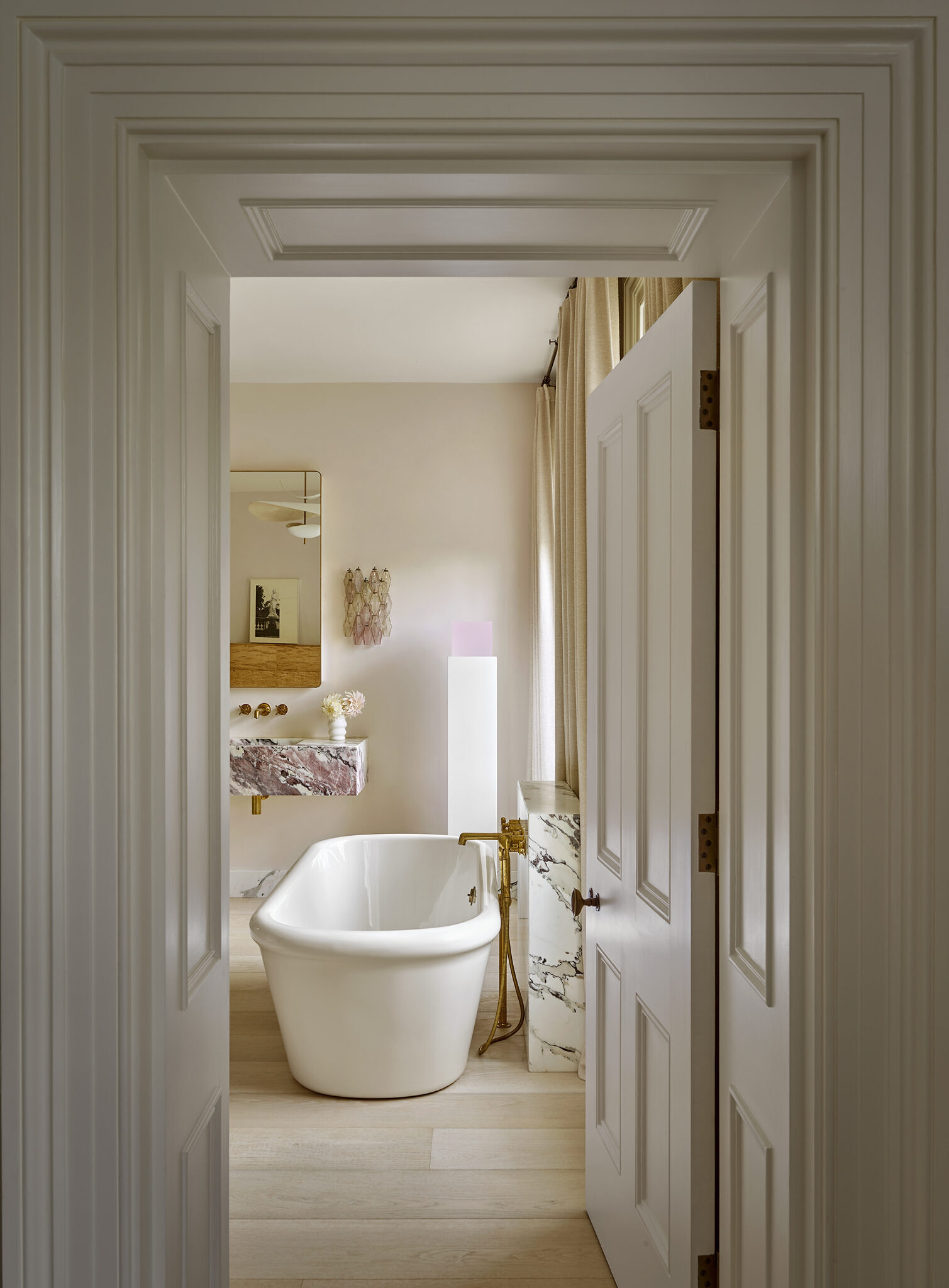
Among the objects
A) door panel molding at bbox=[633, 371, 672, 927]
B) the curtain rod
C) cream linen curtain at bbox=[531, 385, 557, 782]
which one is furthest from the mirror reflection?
door panel molding at bbox=[633, 371, 672, 927]

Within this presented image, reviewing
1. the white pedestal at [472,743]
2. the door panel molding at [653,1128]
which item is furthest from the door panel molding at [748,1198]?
the white pedestal at [472,743]

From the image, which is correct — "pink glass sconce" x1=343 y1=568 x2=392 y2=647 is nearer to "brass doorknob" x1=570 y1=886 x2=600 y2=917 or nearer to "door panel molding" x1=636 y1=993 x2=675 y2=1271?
"brass doorknob" x1=570 y1=886 x2=600 y2=917

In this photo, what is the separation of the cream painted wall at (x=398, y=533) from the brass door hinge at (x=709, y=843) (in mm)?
3445

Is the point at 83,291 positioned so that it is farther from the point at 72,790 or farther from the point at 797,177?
the point at 797,177

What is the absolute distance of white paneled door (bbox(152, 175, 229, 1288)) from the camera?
106 cm

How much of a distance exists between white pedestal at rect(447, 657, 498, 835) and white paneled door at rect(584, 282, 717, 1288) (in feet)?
7.56

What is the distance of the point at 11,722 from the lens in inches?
35.5

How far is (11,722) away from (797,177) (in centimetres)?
107

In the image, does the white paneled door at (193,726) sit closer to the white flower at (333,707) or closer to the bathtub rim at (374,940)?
the bathtub rim at (374,940)

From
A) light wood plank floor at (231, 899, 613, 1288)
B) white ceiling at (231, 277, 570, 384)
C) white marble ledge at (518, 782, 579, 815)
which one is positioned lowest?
light wood plank floor at (231, 899, 613, 1288)

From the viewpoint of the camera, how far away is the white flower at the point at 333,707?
4520 millimetres

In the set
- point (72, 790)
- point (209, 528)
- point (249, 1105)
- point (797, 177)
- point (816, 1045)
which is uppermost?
point (797, 177)

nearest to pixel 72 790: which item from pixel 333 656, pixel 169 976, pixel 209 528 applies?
pixel 169 976

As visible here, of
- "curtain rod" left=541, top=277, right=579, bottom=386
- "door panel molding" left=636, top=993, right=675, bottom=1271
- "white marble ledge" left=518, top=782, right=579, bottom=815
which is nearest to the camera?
"door panel molding" left=636, top=993, right=675, bottom=1271
